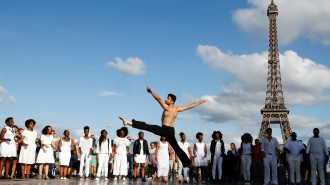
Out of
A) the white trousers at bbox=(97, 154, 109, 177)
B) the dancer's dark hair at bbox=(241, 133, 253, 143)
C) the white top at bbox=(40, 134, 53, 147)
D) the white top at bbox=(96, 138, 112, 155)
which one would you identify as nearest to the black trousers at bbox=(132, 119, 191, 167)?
the white top at bbox=(96, 138, 112, 155)

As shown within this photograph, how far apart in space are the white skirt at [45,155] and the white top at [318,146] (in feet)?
27.9

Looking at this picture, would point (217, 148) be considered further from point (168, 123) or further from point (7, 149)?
point (7, 149)

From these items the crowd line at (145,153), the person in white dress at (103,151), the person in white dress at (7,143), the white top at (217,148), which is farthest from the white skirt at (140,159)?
the person in white dress at (7,143)

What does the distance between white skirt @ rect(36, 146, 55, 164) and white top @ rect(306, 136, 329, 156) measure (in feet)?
27.9

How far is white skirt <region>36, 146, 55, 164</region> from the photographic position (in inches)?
503

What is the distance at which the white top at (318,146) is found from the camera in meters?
11.1

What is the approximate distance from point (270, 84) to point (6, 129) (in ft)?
246

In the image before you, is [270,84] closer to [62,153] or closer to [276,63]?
[276,63]

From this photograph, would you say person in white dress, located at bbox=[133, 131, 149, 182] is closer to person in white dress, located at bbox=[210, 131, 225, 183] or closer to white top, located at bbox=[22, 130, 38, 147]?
person in white dress, located at bbox=[210, 131, 225, 183]

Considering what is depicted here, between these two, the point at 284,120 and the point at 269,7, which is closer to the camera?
the point at 284,120

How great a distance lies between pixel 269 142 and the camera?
11797 millimetres

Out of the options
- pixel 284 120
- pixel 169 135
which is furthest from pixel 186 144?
pixel 284 120

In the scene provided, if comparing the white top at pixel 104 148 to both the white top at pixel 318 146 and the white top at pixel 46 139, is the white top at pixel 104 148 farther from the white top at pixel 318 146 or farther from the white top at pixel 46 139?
the white top at pixel 318 146

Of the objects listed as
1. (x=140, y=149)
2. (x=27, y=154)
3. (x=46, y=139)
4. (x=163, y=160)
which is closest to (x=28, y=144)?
(x=27, y=154)
